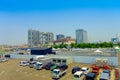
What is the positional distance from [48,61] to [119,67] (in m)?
17.4

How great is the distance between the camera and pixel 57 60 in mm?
39969

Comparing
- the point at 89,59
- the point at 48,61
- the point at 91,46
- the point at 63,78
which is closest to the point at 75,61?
the point at 89,59

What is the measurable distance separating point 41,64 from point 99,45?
6535 cm

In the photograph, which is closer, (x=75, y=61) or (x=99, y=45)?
(x=75, y=61)

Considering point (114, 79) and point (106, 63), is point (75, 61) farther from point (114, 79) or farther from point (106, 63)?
point (114, 79)

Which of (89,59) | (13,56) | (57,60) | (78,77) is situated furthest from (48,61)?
(13,56)

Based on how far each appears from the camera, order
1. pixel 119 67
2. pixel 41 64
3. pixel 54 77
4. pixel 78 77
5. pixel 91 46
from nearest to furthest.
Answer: pixel 78 77 → pixel 54 77 → pixel 119 67 → pixel 41 64 → pixel 91 46

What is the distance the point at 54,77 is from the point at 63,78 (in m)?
1.66

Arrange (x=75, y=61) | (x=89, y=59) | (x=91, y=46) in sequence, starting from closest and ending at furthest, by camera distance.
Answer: (x=89, y=59), (x=75, y=61), (x=91, y=46)

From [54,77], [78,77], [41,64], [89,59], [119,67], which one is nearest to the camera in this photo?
[78,77]

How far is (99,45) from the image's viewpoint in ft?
314

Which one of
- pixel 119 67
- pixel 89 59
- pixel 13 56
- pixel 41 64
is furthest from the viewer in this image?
pixel 13 56

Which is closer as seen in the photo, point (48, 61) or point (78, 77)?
point (78, 77)

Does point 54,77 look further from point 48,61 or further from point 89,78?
point 48,61
